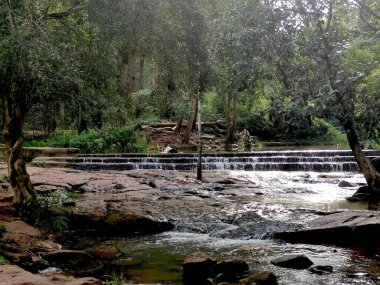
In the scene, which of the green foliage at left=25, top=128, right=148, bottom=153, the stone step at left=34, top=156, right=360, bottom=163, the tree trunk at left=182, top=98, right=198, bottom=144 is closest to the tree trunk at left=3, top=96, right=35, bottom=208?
the stone step at left=34, top=156, right=360, bottom=163

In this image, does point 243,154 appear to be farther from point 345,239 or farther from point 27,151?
point 345,239

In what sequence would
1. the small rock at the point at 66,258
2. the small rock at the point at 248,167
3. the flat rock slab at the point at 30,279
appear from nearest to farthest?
1. the flat rock slab at the point at 30,279
2. the small rock at the point at 66,258
3. the small rock at the point at 248,167

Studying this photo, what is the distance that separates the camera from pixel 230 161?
782 inches

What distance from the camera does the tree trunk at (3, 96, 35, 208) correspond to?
8.16 metres

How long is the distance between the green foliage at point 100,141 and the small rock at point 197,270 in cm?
1849

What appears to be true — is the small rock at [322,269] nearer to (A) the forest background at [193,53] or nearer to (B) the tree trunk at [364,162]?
(A) the forest background at [193,53]

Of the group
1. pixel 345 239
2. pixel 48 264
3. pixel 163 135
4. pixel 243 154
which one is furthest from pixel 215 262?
pixel 163 135

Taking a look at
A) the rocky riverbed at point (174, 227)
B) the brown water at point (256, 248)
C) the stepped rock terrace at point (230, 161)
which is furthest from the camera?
the stepped rock terrace at point (230, 161)

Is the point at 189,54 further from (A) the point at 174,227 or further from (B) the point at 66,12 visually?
(A) the point at 174,227

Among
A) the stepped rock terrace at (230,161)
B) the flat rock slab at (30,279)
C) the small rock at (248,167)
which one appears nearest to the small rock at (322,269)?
the flat rock slab at (30,279)

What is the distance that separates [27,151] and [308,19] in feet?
53.5

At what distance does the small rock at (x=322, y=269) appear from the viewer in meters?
5.70

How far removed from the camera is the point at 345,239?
24.2ft

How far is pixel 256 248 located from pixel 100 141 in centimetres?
1775
